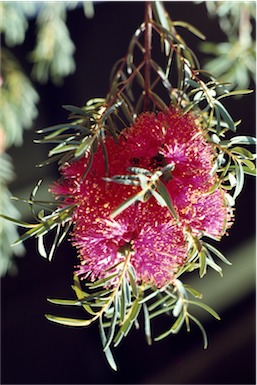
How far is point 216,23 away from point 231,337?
3.20 feet

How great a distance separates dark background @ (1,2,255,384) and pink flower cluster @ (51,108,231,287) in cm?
135

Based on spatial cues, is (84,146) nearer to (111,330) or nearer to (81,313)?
(111,330)

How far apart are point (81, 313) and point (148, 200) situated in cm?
161

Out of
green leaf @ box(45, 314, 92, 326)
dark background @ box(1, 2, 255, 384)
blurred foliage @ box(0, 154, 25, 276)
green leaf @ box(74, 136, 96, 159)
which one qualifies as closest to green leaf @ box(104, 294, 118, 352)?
green leaf @ box(45, 314, 92, 326)

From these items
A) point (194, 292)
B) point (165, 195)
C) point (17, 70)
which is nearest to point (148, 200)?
point (165, 195)

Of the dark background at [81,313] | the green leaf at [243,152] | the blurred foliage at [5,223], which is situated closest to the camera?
the green leaf at [243,152]

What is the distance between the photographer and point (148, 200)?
0.51m

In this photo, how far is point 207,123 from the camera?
0.58m

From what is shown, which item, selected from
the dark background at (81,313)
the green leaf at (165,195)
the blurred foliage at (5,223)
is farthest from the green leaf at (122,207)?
the dark background at (81,313)

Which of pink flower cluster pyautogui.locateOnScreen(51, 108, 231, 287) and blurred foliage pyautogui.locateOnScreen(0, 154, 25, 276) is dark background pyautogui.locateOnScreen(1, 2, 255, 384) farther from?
pink flower cluster pyautogui.locateOnScreen(51, 108, 231, 287)

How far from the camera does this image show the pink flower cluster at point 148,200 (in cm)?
52

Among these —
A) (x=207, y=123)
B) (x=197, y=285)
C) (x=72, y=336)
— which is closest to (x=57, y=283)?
(x=72, y=336)

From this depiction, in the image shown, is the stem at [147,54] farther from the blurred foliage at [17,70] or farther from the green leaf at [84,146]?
the blurred foliage at [17,70]

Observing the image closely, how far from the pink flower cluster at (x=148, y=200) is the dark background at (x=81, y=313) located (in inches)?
A: 53.1
